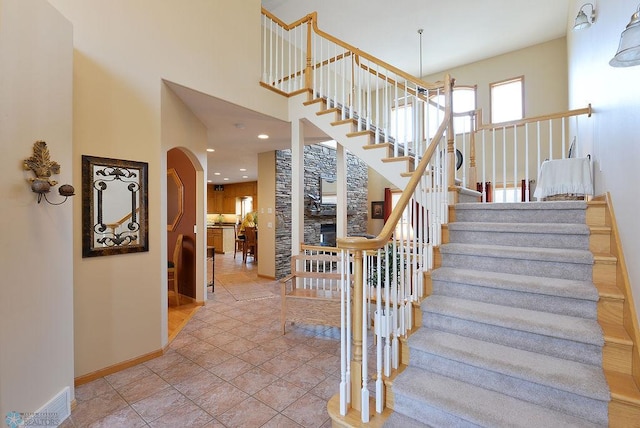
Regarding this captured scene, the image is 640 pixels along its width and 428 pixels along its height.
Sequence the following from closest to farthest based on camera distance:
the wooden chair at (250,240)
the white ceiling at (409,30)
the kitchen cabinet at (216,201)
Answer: the white ceiling at (409,30)
the wooden chair at (250,240)
the kitchen cabinet at (216,201)

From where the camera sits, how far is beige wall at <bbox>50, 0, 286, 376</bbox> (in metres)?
2.35

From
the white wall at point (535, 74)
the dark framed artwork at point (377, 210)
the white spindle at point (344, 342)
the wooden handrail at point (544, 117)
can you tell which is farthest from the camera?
the dark framed artwork at point (377, 210)

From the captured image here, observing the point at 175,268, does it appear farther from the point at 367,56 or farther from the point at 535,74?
the point at 535,74

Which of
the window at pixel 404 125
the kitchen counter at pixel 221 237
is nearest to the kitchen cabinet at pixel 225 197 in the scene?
the kitchen counter at pixel 221 237

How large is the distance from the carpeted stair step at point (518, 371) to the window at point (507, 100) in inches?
234

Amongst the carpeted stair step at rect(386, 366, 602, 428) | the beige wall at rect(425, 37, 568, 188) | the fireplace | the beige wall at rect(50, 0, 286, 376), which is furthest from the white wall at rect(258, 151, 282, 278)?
the carpeted stair step at rect(386, 366, 602, 428)

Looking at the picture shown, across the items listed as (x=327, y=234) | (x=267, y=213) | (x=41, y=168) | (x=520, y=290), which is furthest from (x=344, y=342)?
(x=327, y=234)

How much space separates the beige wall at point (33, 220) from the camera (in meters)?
1.60

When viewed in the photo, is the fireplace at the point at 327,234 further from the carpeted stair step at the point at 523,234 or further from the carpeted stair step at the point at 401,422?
the carpeted stair step at the point at 401,422

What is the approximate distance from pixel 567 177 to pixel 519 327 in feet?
6.42

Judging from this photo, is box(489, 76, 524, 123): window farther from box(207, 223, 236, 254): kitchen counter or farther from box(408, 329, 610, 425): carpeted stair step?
box(207, 223, 236, 254): kitchen counter

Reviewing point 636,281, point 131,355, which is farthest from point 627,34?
point 131,355

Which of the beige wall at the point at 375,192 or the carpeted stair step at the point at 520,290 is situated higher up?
the beige wall at the point at 375,192

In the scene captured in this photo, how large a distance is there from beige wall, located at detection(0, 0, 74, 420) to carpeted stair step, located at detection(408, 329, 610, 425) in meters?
2.33
